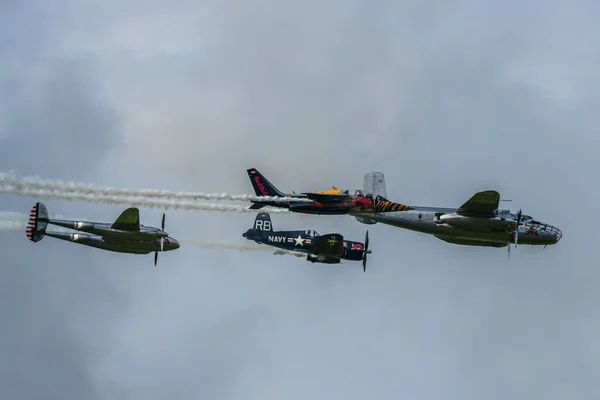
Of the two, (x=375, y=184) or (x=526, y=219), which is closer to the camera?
(x=526, y=219)

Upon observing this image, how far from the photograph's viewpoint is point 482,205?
260 ft

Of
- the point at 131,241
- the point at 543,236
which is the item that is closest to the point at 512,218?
the point at 543,236

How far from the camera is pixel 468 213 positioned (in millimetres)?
80000

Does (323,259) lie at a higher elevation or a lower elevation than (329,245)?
lower

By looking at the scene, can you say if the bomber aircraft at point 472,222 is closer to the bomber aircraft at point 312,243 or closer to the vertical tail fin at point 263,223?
the bomber aircraft at point 312,243

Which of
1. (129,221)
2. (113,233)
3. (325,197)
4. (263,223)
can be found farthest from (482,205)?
(113,233)

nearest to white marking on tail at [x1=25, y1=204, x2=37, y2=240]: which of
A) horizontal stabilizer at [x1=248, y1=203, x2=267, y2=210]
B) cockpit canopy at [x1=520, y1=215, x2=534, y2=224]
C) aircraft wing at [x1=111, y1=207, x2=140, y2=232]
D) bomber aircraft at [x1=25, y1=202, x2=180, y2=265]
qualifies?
bomber aircraft at [x1=25, y1=202, x2=180, y2=265]

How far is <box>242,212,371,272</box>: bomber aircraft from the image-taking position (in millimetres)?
90562

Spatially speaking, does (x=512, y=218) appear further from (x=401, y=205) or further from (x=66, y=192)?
(x=66, y=192)

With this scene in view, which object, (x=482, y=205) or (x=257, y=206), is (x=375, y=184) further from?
(x=482, y=205)

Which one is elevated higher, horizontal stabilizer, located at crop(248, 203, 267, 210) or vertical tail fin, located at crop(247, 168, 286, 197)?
vertical tail fin, located at crop(247, 168, 286, 197)

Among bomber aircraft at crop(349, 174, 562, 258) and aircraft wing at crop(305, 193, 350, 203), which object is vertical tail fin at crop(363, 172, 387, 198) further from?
aircraft wing at crop(305, 193, 350, 203)

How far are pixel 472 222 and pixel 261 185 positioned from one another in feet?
61.9

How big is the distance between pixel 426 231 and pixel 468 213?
4147mm
